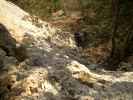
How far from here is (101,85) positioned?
4562 mm

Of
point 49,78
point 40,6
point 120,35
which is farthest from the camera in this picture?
point 40,6

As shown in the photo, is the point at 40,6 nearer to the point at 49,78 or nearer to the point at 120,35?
the point at 120,35

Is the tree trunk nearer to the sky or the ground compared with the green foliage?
nearer to the ground

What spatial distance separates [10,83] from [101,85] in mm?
1378

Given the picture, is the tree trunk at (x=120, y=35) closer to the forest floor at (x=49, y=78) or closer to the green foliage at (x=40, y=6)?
the forest floor at (x=49, y=78)

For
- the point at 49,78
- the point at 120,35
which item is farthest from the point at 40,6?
the point at 49,78

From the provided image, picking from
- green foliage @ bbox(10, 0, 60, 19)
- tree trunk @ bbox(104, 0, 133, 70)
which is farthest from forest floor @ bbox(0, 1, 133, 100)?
green foliage @ bbox(10, 0, 60, 19)

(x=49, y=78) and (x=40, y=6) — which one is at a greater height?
(x=40, y=6)

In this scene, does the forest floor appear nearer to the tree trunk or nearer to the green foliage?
the tree trunk

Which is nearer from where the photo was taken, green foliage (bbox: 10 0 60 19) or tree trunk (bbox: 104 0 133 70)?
tree trunk (bbox: 104 0 133 70)

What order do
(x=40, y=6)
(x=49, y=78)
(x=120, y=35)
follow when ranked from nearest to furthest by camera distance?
(x=49, y=78) → (x=120, y=35) → (x=40, y=6)

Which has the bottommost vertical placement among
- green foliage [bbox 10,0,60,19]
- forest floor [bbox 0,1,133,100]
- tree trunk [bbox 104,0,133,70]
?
forest floor [bbox 0,1,133,100]

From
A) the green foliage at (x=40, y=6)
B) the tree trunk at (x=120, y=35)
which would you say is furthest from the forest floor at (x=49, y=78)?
the green foliage at (x=40, y=6)

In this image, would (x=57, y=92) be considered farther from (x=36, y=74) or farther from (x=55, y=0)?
(x=55, y=0)
